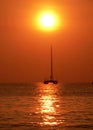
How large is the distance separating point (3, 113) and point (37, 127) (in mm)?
11626

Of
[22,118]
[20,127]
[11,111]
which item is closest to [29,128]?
[20,127]

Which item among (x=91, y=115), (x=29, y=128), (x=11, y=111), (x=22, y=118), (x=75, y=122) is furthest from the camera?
(x=11, y=111)

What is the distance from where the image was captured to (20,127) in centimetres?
3906

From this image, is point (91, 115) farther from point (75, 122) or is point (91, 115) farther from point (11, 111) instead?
point (11, 111)

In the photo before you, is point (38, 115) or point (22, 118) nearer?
point (22, 118)

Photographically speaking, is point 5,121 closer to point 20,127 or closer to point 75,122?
point 20,127

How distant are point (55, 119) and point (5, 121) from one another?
5302 millimetres

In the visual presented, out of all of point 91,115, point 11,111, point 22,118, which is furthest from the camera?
point 11,111

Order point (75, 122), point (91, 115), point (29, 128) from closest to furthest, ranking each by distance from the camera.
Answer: point (29, 128) → point (75, 122) → point (91, 115)

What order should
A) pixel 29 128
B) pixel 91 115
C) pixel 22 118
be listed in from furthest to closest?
pixel 91 115
pixel 22 118
pixel 29 128

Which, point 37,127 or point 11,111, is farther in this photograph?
point 11,111

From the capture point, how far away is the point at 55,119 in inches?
1767

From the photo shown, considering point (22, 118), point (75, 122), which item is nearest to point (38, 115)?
point (22, 118)

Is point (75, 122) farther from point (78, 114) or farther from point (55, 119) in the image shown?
point (78, 114)
